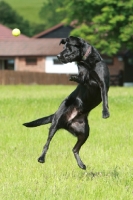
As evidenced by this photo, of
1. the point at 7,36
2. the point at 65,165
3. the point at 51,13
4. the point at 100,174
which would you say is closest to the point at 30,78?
the point at 7,36

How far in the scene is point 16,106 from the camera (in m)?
20.4

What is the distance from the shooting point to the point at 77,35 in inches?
2295

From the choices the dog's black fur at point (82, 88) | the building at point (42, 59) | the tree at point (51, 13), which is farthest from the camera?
the tree at point (51, 13)

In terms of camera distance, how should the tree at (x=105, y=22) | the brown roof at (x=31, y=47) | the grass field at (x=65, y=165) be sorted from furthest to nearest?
the brown roof at (x=31, y=47), the tree at (x=105, y=22), the grass field at (x=65, y=165)

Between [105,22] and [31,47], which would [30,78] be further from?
[31,47]

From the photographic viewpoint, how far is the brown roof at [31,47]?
6881 centimetres

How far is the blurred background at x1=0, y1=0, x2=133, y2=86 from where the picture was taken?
56.9 meters

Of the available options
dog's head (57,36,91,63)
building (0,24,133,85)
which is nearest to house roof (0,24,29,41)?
building (0,24,133,85)

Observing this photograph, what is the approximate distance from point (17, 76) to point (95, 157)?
47.5 m

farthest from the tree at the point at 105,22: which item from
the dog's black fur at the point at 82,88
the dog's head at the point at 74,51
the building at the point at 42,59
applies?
the dog's head at the point at 74,51

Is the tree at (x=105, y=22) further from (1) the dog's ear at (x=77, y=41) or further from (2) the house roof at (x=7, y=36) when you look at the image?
(1) the dog's ear at (x=77, y=41)

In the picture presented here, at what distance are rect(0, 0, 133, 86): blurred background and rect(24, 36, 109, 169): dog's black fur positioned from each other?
48.6 metres

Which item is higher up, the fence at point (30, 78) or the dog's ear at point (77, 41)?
the dog's ear at point (77, 41)

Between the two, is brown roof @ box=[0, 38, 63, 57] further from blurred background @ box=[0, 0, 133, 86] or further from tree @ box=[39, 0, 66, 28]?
tree @ box=[39, 0, 66, 28]
